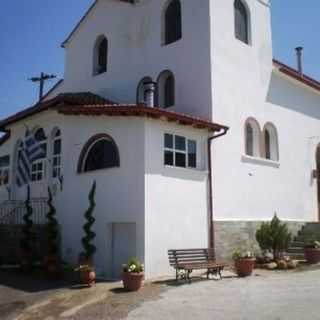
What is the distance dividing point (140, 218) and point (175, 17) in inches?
360

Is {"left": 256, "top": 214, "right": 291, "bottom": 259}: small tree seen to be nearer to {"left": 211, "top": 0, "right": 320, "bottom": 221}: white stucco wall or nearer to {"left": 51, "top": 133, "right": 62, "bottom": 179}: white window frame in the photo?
{"left": 211, "top": 0, "right": 320, "bottom": 221}: white stucco wall

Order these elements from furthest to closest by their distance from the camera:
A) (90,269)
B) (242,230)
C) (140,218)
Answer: (242,230) < (140,218) < (90,269)

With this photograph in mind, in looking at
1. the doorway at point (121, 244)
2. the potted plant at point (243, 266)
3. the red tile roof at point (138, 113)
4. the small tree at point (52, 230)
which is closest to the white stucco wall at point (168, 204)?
the red tile roof at point (138, 113)

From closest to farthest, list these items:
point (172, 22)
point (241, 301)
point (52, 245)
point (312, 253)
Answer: point (241, 301), point (52, 245), point (312, 253), point (172, 22)

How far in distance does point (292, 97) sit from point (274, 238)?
7.87m

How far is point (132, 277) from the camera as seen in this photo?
11523 millimetres

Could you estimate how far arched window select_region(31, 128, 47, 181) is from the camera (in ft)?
55.1

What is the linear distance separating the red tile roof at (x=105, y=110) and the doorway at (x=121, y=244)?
3.36m

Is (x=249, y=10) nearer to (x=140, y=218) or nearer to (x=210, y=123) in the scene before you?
(x=210, y=123)

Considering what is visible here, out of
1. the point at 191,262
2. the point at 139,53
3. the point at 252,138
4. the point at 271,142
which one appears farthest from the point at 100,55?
the point at 191,262

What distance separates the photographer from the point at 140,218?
13.2 meters

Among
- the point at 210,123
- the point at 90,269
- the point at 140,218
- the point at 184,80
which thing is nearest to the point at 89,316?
the point at 90,269

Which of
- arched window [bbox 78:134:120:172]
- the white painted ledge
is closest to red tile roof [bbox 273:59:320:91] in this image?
the white painted ledge

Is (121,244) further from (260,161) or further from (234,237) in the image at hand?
(260,161)
